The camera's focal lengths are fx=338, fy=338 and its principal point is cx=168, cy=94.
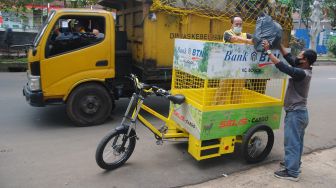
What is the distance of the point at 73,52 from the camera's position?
18.6ft

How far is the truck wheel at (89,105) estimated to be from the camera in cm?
583

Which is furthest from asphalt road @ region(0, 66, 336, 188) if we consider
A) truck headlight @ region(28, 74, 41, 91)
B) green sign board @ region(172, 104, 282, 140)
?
truck headlight @ region(28, 74, 41, 91)

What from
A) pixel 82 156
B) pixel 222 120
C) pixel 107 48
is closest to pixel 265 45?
pixel 222 120

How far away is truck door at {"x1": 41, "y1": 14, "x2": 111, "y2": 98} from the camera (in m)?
5.58

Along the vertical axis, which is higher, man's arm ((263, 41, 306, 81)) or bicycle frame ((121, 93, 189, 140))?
man's arm ((263, 41, 306, 81))

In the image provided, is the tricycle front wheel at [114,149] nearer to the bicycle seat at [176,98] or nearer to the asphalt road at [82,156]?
the asphalt road at [82,156]

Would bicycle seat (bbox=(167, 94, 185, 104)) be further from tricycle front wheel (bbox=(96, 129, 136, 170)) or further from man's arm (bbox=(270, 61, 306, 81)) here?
man's arm (bbox=(270, 61, 306, 81))

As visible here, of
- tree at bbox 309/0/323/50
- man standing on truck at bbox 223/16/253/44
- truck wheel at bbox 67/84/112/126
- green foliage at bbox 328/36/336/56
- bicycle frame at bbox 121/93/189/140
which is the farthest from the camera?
green foliage at bbox 328/36/336/56

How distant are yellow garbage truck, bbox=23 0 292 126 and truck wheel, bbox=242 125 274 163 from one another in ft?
7.75

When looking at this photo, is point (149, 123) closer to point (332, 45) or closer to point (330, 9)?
point (332, 45)

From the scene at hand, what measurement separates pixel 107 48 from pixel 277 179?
353 centimetres

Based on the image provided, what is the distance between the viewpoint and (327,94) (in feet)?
33.4

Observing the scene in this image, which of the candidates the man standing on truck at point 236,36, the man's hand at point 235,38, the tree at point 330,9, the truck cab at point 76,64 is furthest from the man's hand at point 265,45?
the tree at point 330,9

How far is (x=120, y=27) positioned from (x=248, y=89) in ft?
12.2
